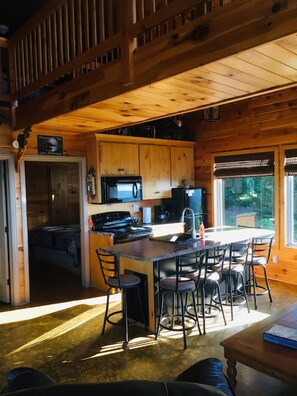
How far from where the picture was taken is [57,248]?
628 cm

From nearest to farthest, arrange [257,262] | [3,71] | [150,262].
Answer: [150,262] < [257,262] < [3,71]

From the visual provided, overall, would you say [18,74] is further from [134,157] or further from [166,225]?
[166,225]

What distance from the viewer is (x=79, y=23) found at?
10.5 ft

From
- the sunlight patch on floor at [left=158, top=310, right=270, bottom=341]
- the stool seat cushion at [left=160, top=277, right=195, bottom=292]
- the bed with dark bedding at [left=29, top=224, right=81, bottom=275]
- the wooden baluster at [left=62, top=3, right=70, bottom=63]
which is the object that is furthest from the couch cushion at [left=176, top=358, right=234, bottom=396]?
the bed with dark bedding at [left=29, top=224, right=81, bottom=275]

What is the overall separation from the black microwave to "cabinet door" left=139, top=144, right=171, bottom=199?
0.22 m

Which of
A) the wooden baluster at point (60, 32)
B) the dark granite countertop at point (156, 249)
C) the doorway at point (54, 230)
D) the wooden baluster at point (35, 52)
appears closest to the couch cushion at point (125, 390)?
the dark granite countertop at point (156, 249)

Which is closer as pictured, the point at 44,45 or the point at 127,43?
the point at 127,43

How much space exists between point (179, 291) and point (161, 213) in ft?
9.47

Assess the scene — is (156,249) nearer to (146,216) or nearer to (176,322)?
(176,322)

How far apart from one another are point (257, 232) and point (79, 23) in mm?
3246

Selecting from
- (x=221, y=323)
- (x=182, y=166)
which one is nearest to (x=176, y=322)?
(x=221, y=323)

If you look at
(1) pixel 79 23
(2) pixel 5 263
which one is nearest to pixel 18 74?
(1) pixel 79 23

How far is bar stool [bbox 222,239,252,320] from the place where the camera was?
13.0 ft

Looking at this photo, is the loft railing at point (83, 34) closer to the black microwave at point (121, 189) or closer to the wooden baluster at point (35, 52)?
the wooden baluster at point (35, 52)
